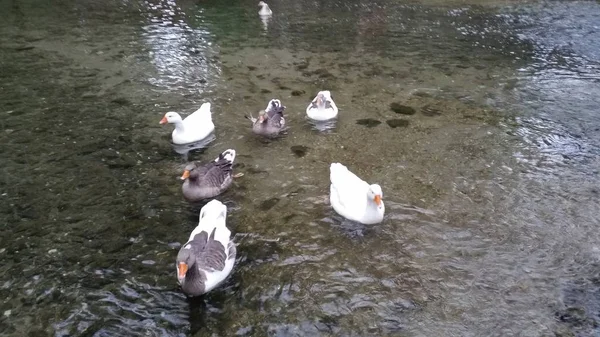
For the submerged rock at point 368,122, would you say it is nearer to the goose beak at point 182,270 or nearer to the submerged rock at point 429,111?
the submerged rock at point 429,111

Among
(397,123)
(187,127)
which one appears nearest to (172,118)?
(187,127)

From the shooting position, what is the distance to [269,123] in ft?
27.2

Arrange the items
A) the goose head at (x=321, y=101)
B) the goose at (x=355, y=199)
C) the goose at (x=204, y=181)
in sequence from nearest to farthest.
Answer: the goose at (x=355, y=199) → the goose at (x=204, y=181) → the goose head at (x=321, y=101)

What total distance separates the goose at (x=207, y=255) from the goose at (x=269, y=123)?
8.60ft

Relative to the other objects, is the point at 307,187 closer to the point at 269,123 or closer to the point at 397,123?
the point at 269,123

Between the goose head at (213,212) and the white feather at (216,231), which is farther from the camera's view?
the goose head at (213,212)

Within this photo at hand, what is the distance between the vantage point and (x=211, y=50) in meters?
13.0

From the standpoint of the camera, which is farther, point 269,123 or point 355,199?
point 269,123

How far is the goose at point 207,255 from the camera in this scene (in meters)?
4.94

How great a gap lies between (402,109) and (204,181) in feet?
16.1

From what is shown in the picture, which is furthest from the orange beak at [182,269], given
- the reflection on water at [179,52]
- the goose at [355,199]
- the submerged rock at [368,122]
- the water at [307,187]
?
the reflection on water at [179,52]

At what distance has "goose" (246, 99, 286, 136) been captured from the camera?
8.27 meters

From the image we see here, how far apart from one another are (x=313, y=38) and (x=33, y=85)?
7963 millimetres

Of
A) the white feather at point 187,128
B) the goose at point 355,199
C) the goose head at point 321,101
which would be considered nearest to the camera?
the goose at point 355,199
